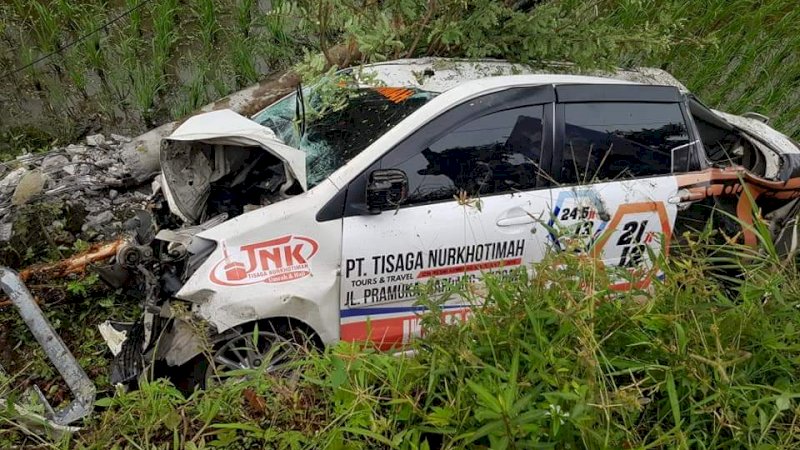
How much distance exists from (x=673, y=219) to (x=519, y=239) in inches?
38.8

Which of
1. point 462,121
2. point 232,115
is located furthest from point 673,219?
point 232,115

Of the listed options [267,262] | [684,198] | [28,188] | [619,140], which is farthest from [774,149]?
[28,188]

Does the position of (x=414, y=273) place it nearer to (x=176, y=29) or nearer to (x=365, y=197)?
(x=365, y=197)

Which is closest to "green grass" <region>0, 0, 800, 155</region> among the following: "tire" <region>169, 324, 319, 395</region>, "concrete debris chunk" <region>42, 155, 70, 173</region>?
"concrete debris chunk" <region>42, 155, 70, 173</region>

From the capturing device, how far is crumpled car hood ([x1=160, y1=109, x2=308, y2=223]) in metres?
2.68

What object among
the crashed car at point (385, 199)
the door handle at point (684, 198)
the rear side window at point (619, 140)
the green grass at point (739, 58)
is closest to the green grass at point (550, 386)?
the crashed car at point (385, 199)

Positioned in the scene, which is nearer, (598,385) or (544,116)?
(598,385)

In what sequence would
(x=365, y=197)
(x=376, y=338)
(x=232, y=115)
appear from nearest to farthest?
(x=365, y=197), (x=376, y=338), (x=232, y=115)

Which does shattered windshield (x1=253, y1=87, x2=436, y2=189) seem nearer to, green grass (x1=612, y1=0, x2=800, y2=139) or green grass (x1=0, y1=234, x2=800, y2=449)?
green grass (x1=0, y1=234, x2=800, y2=449)

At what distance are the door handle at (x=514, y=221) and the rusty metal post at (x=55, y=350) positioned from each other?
203 centimetres

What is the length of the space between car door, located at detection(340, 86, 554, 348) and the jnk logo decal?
0.19 meters

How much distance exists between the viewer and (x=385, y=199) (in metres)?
2.61

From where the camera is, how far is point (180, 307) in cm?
246

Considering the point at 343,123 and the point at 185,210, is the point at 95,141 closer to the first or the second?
the point at 185,210
